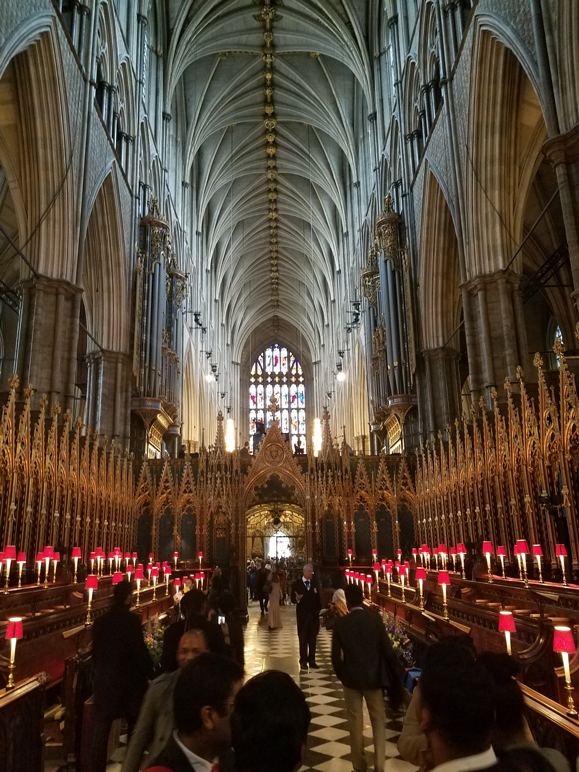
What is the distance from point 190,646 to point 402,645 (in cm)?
453

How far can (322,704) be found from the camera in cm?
688

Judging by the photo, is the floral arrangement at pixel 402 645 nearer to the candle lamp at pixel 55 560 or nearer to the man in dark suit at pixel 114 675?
the man in dark suit at pixel 114 675

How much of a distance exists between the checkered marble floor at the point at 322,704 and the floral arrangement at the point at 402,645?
55 centimetres

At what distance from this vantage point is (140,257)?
767 inches

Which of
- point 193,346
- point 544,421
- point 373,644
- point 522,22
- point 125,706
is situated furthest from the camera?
point 193,346

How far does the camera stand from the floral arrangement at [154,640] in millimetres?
6374

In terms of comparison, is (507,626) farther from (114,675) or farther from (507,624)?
(114,675)

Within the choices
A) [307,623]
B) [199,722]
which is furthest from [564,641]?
[307,623]

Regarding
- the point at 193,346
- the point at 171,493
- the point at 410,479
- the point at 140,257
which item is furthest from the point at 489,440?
the point at 193,346

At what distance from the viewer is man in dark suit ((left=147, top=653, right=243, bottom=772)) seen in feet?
6.86

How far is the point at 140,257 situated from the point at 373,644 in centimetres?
1668

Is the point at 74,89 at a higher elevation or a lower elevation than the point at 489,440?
higher

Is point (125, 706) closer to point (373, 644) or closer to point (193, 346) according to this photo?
point (373, 644)

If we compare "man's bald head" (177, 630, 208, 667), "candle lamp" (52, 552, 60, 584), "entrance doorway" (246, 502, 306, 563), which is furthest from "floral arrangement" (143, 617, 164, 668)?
"entrance doorway" (246, 502, 306, 563)
